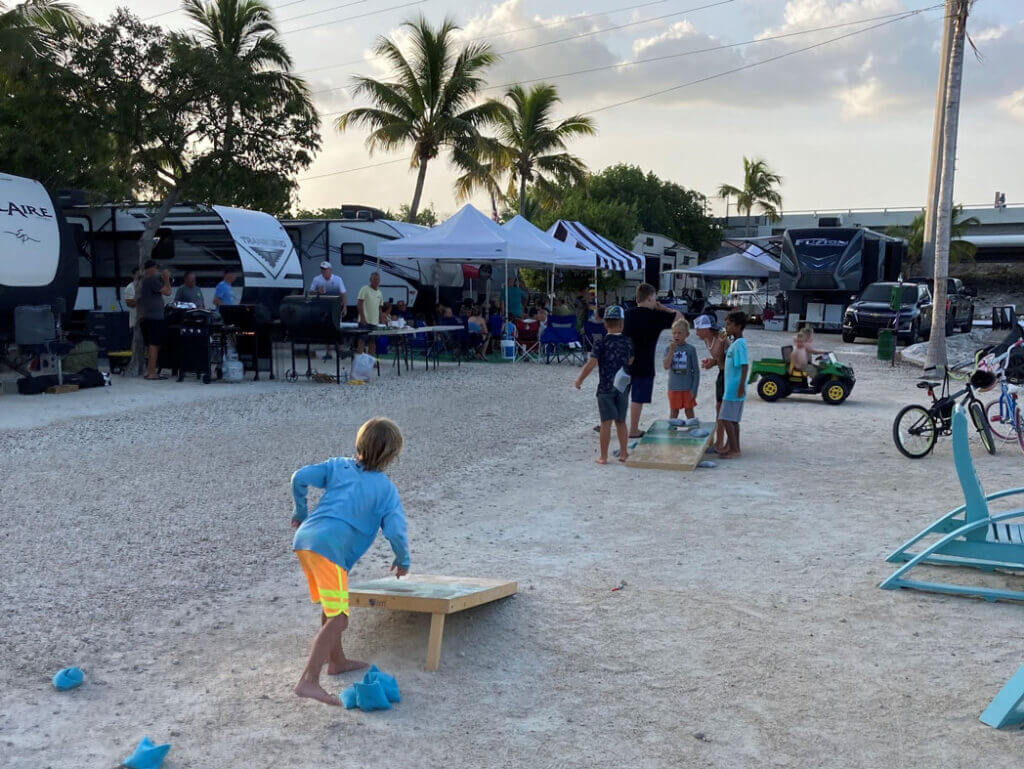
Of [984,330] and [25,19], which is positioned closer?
[25,19]

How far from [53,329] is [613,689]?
11152mm

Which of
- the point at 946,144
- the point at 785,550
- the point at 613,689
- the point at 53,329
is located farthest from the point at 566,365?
the point at 613,689

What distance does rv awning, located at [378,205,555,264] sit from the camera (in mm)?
17828

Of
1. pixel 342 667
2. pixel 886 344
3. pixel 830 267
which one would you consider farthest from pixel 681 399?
pixel 830 267

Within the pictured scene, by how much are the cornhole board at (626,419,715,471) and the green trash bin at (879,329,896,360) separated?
12347mm

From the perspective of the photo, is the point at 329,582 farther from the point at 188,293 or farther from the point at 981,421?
the point at 188,293

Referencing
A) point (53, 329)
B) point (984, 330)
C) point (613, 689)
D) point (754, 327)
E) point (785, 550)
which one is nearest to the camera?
point (613, 689)

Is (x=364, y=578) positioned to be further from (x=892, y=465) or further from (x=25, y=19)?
(x=25, y=19)

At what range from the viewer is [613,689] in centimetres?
409

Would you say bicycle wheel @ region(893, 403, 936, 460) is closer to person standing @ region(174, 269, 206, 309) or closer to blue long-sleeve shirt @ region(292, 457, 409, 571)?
blue long-sleeve shirt @ region(292, 457, 409, 571)

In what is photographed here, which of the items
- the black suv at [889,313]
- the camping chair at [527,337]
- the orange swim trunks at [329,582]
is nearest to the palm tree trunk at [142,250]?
the camping chair at [527,337]

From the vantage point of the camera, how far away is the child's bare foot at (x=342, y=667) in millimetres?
4205

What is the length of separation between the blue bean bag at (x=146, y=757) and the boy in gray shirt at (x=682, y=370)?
7.09m

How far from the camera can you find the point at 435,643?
169 inches
